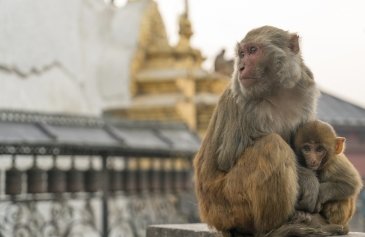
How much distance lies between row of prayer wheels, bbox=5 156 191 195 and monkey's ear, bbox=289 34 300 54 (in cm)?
383

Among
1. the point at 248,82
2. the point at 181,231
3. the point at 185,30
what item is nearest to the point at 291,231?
the point at 248,82

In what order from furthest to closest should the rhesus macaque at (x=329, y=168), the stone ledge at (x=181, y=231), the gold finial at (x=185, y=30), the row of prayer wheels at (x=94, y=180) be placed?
the gold finial at (x=185, y=30)
the row of prayer wheels at (x=94, y=180)
the stone ledge at (x=181, y=231)
the rhesus macaque at (x=329, y=168)

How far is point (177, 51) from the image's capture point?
11.2m

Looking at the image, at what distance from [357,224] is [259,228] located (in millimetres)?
7320

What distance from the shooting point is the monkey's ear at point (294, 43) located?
3.00m

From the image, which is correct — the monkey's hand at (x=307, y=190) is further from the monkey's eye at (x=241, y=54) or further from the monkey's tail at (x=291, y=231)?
the monkey's eye at (x=241, y=54)

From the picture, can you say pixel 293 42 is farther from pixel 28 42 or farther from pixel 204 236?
pixel 28 42

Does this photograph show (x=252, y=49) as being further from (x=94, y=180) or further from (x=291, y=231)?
(x=94, y=180)

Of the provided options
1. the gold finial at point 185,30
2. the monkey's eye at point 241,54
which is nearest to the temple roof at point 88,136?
the gold finial at point 185,30

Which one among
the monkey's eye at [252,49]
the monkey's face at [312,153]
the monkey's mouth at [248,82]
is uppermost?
the monkey's eye at [252,49]

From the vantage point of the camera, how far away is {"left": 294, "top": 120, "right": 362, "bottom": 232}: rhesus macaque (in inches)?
117

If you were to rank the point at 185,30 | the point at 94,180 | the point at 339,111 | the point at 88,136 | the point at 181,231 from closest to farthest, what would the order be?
the point at 181,231 → the point at 88,136 → the point at 94,180 → the point at 185,30 → the point at 339,111

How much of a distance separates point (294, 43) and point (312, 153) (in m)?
0.42

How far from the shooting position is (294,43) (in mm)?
3008
